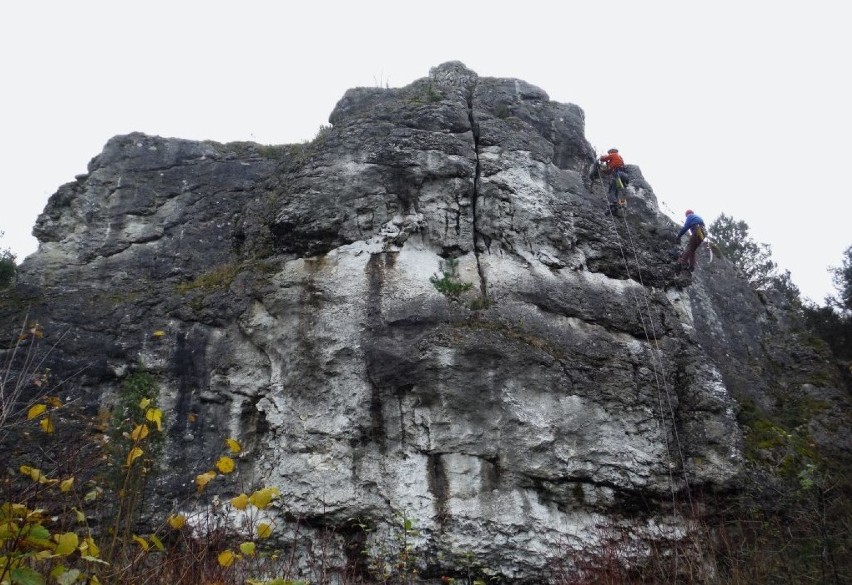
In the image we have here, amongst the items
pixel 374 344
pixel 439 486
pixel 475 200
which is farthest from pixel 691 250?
pixel 439 486

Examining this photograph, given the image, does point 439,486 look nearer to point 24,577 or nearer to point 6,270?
point 24,577

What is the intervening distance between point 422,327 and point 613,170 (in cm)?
565

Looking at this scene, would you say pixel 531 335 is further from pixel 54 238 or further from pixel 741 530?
pixel 54 238

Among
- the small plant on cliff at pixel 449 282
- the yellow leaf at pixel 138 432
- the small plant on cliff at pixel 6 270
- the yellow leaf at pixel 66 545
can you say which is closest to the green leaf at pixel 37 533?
the yellow leaf at pixel 66 545

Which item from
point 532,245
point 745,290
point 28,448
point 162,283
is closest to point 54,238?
point 162,283

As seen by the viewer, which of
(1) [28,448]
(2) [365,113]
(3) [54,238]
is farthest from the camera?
(2) [365,113]

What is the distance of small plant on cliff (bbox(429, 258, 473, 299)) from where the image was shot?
9922 millimetres

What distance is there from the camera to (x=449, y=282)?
10047 mm

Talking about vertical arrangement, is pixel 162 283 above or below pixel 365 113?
below

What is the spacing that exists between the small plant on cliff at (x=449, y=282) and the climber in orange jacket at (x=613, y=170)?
12.4 ft

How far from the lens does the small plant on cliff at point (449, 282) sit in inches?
391

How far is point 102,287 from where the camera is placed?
10508 millimetres

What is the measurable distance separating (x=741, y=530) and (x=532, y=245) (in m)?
4.90

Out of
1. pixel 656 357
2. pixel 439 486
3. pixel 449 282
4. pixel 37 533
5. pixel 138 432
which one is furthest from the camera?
pixel 449 282
